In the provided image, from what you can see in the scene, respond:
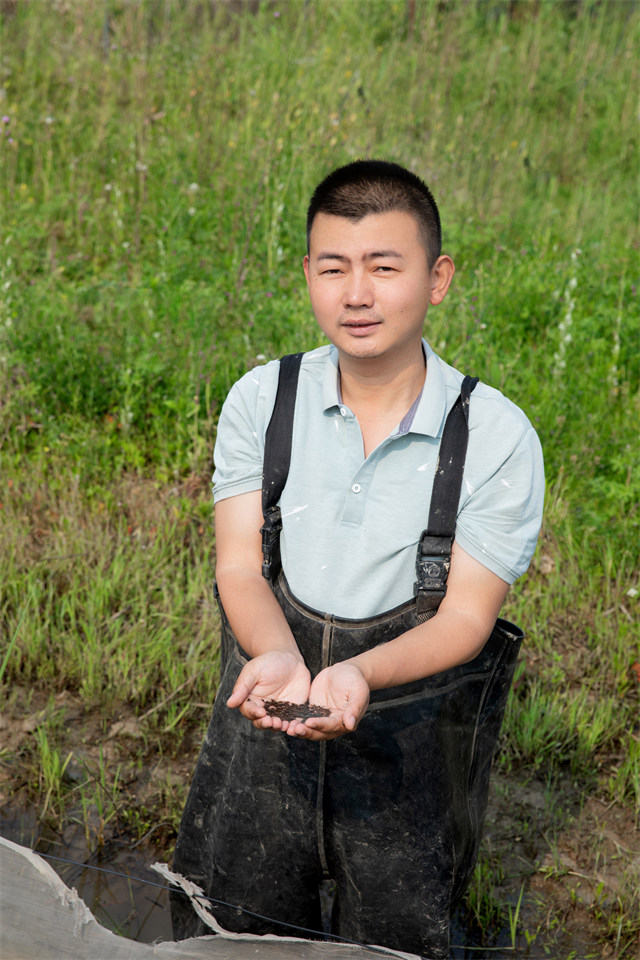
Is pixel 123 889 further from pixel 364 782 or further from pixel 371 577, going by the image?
pixel 371 577

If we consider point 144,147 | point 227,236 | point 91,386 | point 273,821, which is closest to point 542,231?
point 227,236

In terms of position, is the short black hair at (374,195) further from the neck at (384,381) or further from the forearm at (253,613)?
the forearm at (253,613)

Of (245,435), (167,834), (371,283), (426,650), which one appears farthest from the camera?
(167,834)

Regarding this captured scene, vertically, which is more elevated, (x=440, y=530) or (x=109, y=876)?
(x=440, y=530)

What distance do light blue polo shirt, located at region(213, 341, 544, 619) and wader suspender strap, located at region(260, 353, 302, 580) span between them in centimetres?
2

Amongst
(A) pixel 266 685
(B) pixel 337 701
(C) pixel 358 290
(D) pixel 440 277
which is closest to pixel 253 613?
(A) pixel 266 685

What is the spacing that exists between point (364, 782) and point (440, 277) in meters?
1.04

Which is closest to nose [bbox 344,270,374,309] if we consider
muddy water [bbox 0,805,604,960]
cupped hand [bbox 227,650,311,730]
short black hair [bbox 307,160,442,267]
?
short black hair [bbox 307,160,442,267]

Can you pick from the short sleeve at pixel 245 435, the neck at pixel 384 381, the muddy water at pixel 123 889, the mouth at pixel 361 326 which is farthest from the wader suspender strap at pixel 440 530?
the muddy water at pixel 123 889

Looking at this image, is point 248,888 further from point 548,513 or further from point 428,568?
point 548,513

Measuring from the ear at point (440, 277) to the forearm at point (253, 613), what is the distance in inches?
27.1

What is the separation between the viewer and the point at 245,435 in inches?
72.9

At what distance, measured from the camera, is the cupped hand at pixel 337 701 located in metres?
1.48

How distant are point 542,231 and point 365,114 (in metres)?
1.38
